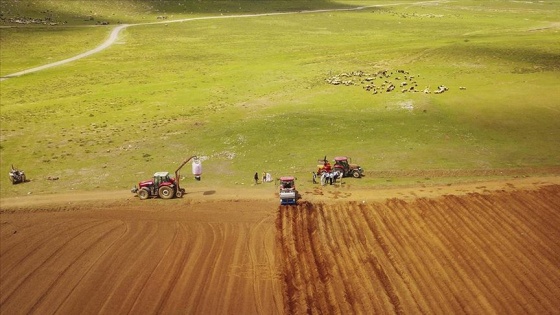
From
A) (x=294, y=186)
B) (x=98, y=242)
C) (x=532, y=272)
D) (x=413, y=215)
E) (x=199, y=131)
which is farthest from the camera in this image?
(x=199, y=131)

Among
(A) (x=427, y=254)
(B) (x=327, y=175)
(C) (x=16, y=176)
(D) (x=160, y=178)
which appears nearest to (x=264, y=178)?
(B) (x=327, y=175)

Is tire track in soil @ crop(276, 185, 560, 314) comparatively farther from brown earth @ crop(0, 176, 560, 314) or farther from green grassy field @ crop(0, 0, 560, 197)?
green grassy field @ crop(0, 0, 560, 197)

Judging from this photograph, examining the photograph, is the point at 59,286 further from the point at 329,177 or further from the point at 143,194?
the point at 329,177

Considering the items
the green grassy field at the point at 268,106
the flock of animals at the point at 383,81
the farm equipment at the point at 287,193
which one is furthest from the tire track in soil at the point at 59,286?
the flock of animals at the point at 383,81

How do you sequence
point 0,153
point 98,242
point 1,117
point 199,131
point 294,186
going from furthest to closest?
1. point 1,117
2. point 199,131
3. point 0,153
4. point 294,186
5. point 98,242

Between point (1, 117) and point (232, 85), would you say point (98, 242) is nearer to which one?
point (1, 117)

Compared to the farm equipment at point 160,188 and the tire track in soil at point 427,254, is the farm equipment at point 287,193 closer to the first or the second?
the tire track in soil at point 427,254

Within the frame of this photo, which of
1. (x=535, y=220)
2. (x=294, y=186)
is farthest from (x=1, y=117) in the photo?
(x=535, y=220)
